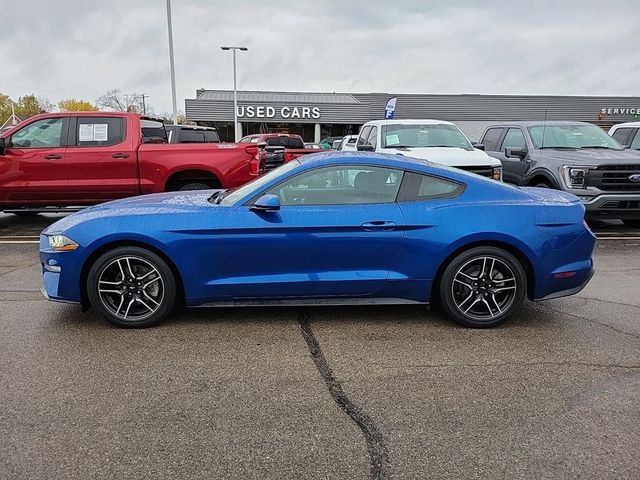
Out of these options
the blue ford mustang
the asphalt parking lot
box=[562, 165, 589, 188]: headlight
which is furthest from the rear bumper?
box=[562, 165, 589, 188]: headlight

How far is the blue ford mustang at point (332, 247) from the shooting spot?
4.27 m

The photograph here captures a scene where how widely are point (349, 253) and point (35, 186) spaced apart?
6.64 meters

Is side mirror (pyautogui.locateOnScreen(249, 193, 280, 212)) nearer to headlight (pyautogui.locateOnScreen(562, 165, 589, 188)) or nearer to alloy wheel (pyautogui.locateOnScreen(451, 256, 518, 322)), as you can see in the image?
alloy wheel (pyautogui.locateOnScreen(451, 256, 518, 322))

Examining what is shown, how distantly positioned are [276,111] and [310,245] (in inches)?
1525

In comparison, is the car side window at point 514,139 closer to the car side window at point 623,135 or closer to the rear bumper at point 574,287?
the car side window at point 623,135

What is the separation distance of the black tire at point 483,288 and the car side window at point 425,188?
542 millimetres

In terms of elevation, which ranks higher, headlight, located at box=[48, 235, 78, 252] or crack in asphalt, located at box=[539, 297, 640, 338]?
headlight, located at box=[48, 235, 78, 252]

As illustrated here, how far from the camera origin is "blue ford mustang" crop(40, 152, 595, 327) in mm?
4273

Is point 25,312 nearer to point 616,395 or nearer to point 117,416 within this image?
point 117,416

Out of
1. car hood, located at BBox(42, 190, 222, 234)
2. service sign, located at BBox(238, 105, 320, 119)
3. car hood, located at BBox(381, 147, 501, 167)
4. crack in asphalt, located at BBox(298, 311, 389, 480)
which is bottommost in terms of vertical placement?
crack in asphalt, located at BBox(298, 311, 389, 480)

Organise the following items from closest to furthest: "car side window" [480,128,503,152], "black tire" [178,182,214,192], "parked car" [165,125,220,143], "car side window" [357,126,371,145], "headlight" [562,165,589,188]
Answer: "headlight" [562,165,589,188], "black tire" [178,182,214,192], "car side window" [357,126,371,145], "car side window" [480,128,503,152], "parked car" [165,125,220,143]

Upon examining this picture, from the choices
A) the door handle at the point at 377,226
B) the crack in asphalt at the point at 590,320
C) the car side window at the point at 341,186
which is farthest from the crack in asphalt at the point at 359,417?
the crack in asphalt at the point at 590,320

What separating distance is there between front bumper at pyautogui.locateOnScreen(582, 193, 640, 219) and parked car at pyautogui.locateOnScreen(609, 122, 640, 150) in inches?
129

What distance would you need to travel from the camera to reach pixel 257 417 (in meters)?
3.08
